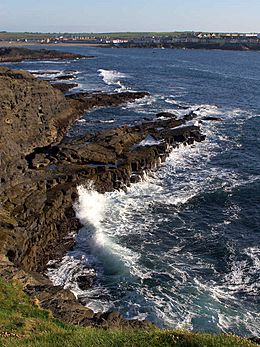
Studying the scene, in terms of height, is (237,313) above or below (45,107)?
below

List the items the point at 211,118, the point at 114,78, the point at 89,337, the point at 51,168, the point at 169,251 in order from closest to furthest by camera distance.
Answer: the point at 89,337 → the point at 169,251 → the point at 51,168 → the point at 211,118 → the point at 114,78

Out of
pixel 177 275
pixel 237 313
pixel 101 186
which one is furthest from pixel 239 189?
pixel 237 313

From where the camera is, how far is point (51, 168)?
38.6 metres

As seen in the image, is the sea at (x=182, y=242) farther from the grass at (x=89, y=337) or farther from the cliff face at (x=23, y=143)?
the grass at (x=89, y=337)

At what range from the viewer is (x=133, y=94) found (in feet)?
271

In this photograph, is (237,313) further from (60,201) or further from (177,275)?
(60,201)

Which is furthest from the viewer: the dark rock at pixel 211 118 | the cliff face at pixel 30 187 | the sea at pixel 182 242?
the dark rock at pixel 211 118

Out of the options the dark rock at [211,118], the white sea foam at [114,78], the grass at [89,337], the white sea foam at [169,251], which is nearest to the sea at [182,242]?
the white sea foam at [169,251]

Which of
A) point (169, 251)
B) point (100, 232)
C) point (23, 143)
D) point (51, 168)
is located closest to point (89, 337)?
point (169, 251)

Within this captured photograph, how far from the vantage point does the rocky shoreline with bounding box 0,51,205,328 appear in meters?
21.5

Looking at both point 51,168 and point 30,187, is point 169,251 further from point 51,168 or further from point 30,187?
point 51,168

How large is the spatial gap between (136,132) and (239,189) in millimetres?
18481

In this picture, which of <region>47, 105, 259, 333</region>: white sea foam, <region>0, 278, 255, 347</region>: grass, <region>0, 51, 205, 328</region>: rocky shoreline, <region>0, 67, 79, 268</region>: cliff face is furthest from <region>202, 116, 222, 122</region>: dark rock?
<region>0, 278, 255, 347</region>: grass

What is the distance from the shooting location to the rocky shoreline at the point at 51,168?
21.5 m
